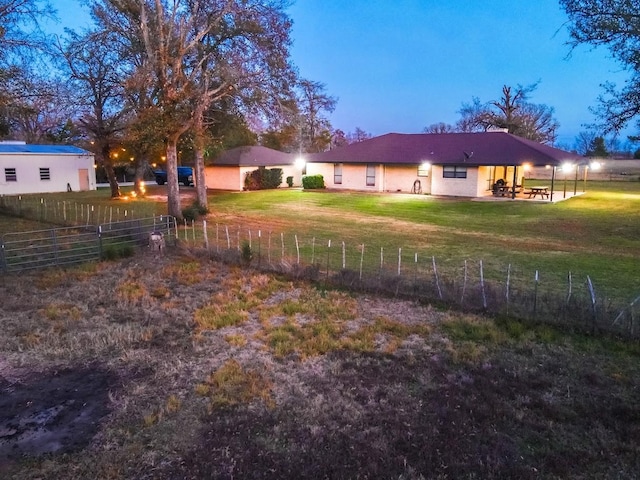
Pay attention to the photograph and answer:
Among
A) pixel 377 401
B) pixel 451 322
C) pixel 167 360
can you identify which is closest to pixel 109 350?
pixel 167 360

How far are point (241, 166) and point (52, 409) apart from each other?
31.2m

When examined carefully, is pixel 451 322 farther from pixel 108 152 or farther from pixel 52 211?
pixel 108 152

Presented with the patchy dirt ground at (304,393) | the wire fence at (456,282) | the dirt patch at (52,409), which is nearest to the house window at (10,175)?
the wire fence at (456,282)

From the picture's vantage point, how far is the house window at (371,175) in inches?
1314

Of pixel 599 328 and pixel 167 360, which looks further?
pixel 599 328

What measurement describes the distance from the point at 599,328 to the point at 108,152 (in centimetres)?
2765

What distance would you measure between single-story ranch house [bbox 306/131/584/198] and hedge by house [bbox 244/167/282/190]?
2.81m

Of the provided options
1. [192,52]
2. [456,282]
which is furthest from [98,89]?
[456,282]

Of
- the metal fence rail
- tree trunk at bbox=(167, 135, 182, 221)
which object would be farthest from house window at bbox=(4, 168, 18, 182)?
the metal fence rail

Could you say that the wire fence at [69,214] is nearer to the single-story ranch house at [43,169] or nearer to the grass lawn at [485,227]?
the grass lawn at [485,227]

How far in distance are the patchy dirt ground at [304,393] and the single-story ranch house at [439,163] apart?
72.1 ft

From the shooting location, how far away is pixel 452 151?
30.6 m

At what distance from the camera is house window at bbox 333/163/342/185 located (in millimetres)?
35206

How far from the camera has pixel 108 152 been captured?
92.3ft
